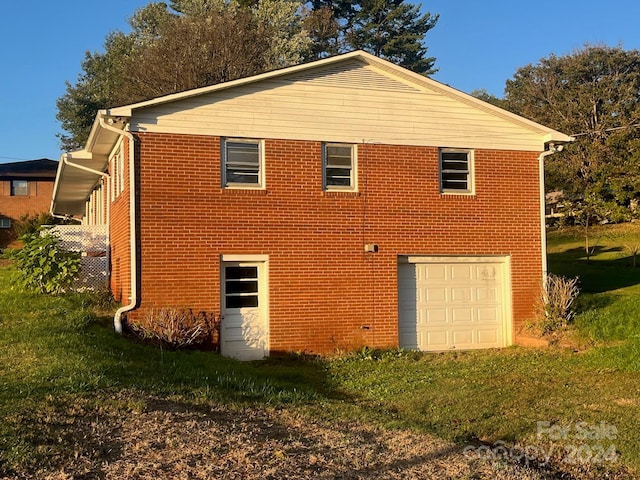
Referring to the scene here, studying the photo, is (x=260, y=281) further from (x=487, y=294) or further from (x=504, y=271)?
(x=504, y=271)

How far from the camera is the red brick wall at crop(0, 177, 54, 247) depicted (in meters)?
43.9

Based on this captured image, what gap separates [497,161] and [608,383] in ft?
21.3

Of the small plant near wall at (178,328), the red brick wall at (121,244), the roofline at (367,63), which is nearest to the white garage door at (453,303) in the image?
the roofline at (367,63)

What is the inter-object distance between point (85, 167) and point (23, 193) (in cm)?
3081

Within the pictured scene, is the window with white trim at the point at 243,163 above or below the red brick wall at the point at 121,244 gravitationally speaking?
above

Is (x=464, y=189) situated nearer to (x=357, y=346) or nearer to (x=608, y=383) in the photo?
(x=357, y=346)


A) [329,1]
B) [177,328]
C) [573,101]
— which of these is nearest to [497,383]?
[177,328]

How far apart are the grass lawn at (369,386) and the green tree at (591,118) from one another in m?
16.1

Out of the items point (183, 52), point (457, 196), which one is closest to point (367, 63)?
point (457, 196)

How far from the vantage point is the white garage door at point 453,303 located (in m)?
14.4

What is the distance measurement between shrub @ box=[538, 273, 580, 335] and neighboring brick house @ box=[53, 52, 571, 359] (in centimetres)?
56

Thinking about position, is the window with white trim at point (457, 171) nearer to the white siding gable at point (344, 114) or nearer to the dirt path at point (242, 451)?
the white siding gable at point (344, 114)

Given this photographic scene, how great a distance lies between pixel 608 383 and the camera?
31.7 ft

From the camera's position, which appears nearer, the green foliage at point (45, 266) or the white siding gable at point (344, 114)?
the white siding gable at point (344, 114)
